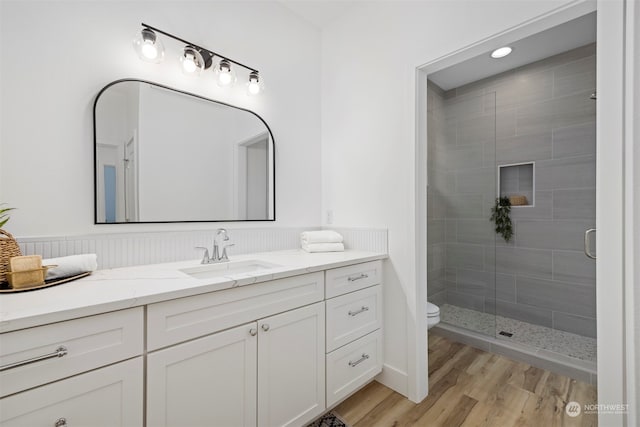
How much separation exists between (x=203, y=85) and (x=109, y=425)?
5.44 ft

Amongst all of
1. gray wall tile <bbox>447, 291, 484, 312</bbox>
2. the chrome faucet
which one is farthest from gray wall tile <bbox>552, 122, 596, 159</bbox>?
the chrome faucet

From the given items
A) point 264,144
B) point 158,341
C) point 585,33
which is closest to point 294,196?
point 264,144

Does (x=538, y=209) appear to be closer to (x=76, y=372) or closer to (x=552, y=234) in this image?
Result: (x=552, y=234)

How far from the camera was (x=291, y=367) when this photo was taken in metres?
1.32

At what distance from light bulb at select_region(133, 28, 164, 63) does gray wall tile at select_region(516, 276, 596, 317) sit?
3.34 m

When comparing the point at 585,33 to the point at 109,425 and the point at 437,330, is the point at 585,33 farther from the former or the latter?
the point at 109,425

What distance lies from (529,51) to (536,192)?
3.97 feet

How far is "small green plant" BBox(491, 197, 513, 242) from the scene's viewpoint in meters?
2.74

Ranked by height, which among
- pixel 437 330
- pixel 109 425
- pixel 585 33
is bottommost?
A: pixel 437 330

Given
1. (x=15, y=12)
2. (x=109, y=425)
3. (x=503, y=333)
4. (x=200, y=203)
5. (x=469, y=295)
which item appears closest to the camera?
(x=109, y=425)

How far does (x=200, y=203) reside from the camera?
1.69 meters

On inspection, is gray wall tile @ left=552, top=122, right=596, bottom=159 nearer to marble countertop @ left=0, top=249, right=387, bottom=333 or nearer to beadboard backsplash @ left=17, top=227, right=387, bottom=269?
Answer: beadboard backsplash @ left=17, top=227, right=387, bottom=269

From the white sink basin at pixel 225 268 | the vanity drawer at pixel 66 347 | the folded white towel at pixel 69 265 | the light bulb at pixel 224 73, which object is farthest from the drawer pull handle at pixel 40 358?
the light bulb at pixel 224 73

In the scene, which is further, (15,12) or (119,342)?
(15,12)
